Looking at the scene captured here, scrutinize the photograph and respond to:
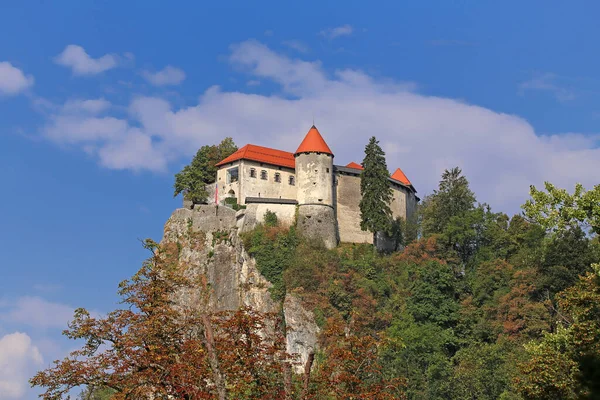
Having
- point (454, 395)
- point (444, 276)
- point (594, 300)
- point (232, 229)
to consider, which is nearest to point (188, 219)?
point (232, 229)

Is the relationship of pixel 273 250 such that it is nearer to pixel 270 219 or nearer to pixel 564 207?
pixel 270 219

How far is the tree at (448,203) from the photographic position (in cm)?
6436

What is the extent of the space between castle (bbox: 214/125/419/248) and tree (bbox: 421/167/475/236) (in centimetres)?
540

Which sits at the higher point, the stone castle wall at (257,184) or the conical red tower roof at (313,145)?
the conical red tower roof at (313,145)

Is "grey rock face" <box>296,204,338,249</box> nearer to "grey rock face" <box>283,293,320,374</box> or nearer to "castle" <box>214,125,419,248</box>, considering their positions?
"castle" <box>214,125,419,248</box>

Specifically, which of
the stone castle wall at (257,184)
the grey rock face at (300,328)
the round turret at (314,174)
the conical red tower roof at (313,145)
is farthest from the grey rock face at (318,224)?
the grey rock face at (300,328)

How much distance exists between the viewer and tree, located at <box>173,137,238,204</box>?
68.2 m

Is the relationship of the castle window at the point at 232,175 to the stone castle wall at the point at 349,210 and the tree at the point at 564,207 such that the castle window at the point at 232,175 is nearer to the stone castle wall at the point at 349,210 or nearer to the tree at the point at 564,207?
the stone castle wall at the point at 349,210

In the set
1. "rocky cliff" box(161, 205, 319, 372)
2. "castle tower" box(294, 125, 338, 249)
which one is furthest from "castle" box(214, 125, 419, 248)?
"rocky cliff" box(161, 205, 319, 372)

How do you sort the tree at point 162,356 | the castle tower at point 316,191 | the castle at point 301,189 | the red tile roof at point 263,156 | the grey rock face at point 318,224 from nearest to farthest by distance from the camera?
the tree at point 162,356, the grey rock face at point 318,224, the castle tower at point 316,191, the castle at point 301,189, the red tile roof at point 263,156

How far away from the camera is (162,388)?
1869 cm

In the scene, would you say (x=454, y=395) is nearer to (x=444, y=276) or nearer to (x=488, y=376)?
(x=488, y=376)

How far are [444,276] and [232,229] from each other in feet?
58.4

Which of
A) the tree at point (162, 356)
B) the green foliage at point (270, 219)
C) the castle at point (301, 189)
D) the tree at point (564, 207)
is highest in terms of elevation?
the castle at point (301, 189)
